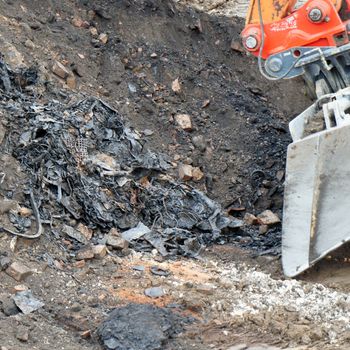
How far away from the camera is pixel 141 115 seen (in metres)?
8.83

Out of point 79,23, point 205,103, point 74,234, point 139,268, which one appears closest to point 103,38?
point 79,23

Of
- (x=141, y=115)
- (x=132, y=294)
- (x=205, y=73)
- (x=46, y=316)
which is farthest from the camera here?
(x=205, y=73)

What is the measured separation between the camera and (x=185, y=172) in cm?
807

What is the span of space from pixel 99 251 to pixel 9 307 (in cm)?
113

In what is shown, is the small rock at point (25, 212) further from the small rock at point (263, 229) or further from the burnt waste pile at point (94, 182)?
the small rock at point (263, 229)

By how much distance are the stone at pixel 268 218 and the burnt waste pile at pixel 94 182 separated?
0.68 ft

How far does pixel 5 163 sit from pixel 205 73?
11.7 ft

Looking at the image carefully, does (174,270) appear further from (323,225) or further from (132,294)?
(323,225)

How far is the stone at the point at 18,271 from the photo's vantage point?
19.0 feet

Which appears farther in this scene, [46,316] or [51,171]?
[51,171]

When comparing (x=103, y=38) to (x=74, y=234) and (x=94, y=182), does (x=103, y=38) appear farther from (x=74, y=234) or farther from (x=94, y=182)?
(x=74, y=234)

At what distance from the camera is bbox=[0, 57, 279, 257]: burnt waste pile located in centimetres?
686

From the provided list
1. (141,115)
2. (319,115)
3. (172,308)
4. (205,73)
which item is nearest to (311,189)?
(319,115)

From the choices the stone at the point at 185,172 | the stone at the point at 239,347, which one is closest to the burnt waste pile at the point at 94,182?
the stone at the point at 185,172
